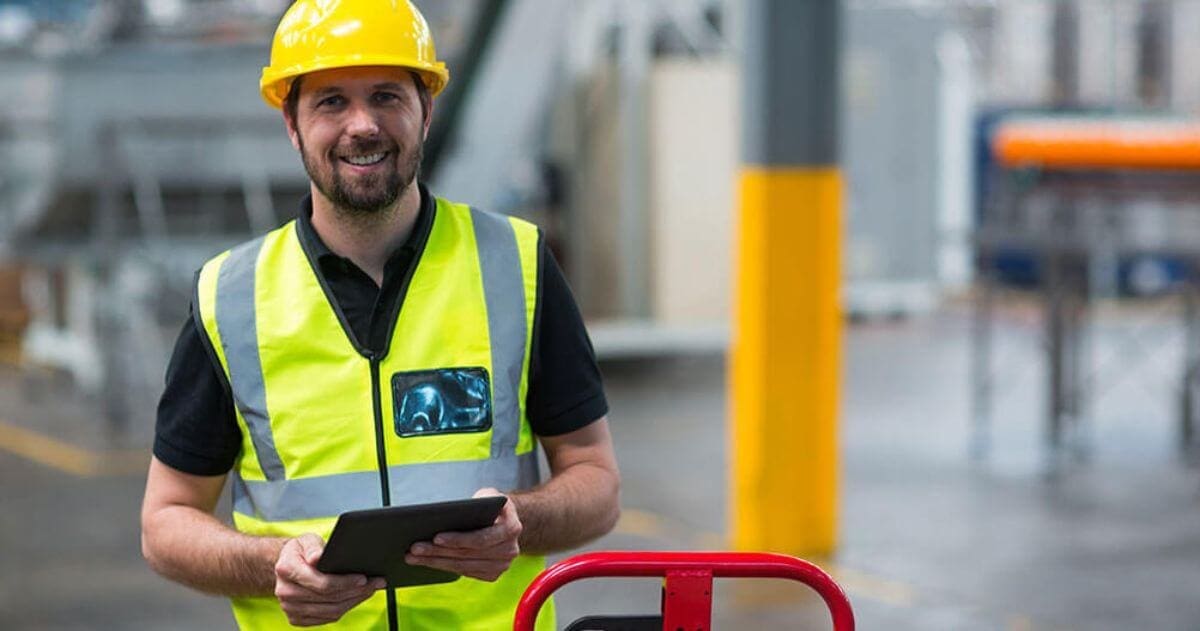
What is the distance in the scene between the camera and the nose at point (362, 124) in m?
3.16

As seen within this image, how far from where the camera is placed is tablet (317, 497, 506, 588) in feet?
9.12

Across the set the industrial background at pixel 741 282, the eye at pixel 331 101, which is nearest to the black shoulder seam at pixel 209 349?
the eye at pixel 331 101

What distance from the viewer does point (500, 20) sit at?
14.2 m

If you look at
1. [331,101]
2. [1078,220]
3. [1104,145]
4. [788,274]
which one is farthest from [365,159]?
[1104,145]

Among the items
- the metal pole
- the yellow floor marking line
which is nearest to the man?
the metal pole

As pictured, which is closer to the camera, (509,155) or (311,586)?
(311,586)

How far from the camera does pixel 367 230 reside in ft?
10.8

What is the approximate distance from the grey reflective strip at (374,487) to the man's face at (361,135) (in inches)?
17.8

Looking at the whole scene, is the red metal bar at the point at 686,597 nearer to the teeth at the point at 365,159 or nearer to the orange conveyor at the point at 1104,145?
the teeth at the point at 365,159

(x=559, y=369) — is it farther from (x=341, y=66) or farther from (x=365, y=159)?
(x=341, y=66)

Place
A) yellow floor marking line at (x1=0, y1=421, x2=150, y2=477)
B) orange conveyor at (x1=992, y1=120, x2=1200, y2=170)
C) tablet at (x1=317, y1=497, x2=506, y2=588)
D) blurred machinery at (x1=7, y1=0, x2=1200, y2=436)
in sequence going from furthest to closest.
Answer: blurred machinery at (x1=7, y1=0, x2=1200, y2=436) → orange conveyor at (x1=992, y1=120, x2=1200, y2=170) → yellow floor marking line at (x1=0, y1=421, x2=150, y2=477) → tablet at (x1=317, y1=497, x2=506, y2=588)

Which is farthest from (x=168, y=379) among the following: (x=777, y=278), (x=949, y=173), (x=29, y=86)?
(x=949, y=173)

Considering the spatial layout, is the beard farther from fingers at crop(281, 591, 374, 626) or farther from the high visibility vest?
fingers at crop(281, 591, 374, 626)

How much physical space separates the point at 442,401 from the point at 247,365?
0.34m
